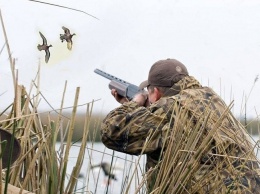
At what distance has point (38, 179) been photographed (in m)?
2.41

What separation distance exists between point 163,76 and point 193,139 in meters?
0.95

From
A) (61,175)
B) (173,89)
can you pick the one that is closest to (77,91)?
(61,175)

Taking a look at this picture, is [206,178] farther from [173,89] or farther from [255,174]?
[173,89]

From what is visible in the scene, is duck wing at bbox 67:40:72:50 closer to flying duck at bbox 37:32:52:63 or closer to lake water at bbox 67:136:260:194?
flying duck at bbox 37:32:52:63

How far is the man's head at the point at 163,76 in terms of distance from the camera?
3746mm

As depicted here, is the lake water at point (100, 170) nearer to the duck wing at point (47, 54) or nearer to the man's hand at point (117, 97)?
the man's hand at point (117, 97)

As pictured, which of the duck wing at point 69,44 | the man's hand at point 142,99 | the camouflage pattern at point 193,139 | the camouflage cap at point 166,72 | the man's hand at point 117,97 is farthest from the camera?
the man's hand at point 117,97

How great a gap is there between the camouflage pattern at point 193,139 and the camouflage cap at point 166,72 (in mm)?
49

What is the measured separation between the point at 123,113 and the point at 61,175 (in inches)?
57.1

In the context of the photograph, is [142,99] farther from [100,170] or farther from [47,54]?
[47,54]

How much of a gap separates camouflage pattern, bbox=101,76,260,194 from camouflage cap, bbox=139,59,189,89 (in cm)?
5

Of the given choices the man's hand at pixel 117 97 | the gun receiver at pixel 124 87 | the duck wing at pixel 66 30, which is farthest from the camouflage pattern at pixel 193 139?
the duck wing at pixel 66 30

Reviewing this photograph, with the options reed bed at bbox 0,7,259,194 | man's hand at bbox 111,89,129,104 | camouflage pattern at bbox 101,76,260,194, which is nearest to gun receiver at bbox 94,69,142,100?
man's hand at bbox 111,89,129,104

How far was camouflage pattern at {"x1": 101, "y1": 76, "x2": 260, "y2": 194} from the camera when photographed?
2867 mm
